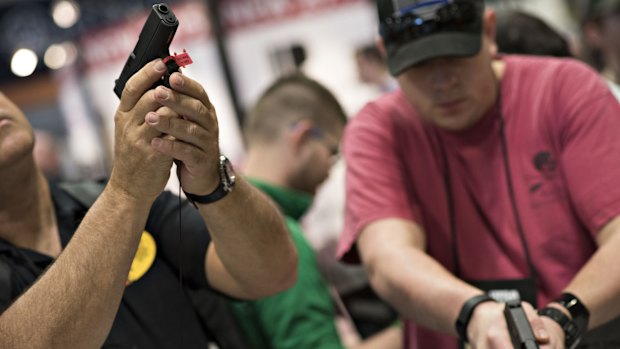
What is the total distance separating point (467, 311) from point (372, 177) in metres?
0.48

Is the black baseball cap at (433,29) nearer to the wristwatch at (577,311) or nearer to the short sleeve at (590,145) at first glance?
the short sleeve at (590,145)

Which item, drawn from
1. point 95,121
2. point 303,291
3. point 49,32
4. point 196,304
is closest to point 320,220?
point 303,291

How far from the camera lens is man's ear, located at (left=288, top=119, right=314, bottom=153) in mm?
2674

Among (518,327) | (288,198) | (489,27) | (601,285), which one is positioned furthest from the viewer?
(288,198)

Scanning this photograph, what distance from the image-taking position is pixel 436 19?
184cm

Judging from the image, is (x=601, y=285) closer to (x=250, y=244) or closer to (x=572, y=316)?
(x=572, y=316)

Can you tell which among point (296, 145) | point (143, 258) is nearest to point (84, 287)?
point (143, 258)

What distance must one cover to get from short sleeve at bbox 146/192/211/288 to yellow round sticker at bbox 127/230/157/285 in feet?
0.10

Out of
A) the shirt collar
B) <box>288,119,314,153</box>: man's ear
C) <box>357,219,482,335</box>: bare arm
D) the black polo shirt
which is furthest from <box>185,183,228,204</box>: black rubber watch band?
<box>288,119,314,153</box>: man's ear

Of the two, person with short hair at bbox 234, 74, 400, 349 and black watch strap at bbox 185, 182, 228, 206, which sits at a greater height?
black watch strap at bbox 185, 182, 228, 206

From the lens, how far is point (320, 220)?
3.22 meters

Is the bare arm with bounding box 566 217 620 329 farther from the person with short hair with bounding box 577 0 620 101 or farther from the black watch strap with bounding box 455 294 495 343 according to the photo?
the person with short hair with bounding box 577 0 620 101

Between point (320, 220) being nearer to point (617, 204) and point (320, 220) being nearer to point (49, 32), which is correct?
point (617, 204)

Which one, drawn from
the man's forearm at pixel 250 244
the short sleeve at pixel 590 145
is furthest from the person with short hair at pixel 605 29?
the man's forearm at pixel 250 244
